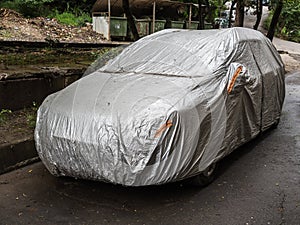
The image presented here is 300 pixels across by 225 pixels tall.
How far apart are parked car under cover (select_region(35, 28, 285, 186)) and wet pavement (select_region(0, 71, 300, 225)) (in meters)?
0.25

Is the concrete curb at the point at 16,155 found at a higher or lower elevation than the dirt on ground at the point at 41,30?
higher

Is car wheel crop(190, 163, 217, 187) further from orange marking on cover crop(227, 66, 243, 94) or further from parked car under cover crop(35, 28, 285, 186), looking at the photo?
orange marking on cover crop(227, 66, 243, 94)

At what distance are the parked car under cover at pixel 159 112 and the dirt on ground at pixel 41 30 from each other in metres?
9.98

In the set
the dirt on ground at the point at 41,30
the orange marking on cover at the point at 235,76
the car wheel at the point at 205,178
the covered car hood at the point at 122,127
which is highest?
the orange marking on cover at the point at 235,76

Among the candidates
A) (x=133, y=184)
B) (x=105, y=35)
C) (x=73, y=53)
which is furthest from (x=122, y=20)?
(x=133, y=184)

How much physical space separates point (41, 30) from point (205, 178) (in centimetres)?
1390

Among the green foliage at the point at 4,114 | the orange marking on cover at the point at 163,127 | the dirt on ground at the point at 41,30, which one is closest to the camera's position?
the orange marking on cover at the point at 163,127

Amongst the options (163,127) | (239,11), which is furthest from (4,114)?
(239,11)

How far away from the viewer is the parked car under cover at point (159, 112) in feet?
12.3

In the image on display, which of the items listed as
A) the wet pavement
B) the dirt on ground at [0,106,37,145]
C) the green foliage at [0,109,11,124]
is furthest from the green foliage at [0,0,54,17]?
the wet pavement

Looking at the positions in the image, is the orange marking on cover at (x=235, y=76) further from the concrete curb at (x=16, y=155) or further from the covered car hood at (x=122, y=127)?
the concrete curb at (x=16, y=155)

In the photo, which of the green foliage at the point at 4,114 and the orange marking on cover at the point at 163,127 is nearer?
the orange marking on cover at the point at 163,127

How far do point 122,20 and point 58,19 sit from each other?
11.0 feet

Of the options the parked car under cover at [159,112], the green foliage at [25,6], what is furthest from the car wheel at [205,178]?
the green foliage at [25,6]
